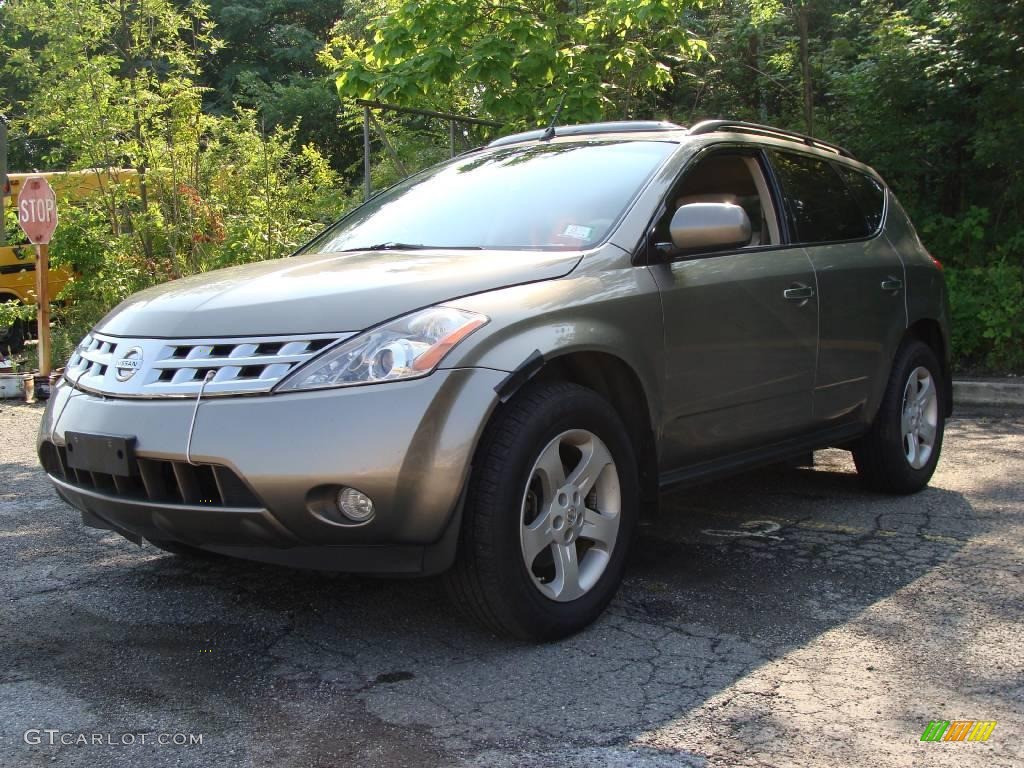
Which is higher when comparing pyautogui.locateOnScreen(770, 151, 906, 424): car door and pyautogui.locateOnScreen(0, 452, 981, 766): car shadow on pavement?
pyautogui.locateOnScreen(770, 151, 906, 424): car door

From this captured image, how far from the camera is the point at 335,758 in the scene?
2625 mm

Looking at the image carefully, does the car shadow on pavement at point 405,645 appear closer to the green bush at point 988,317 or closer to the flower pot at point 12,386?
the green bush at point 988,317

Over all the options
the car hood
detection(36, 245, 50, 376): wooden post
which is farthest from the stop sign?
the car hood

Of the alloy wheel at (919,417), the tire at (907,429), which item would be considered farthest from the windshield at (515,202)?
the alloy wheel at (919,417)

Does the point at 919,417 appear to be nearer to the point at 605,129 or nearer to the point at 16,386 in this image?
the point at 605,129

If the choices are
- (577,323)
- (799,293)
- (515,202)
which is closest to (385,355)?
(577,323)

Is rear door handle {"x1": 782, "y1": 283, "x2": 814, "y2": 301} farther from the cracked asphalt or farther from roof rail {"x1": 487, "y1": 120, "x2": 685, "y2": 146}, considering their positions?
the cracked asphalt

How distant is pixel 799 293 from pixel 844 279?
0.44m

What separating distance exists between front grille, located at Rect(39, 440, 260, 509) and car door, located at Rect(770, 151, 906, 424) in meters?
2.56

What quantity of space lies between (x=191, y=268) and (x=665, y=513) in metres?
8.20

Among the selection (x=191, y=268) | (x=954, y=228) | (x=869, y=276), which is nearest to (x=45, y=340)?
(x=191, y=268)

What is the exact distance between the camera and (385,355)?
306 centimetres

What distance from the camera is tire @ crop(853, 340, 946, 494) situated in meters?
5.20

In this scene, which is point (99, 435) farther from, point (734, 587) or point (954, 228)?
point (954, 228)
